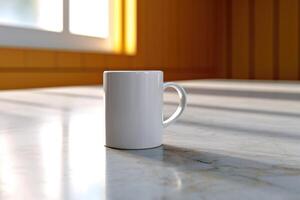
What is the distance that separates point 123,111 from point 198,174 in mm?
165

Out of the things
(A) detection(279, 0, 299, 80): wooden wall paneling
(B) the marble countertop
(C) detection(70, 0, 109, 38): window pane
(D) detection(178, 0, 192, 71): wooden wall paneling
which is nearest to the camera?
(B) the marble countertop

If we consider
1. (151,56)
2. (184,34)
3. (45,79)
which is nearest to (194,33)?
(184,34)

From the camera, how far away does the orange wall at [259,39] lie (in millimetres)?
5121

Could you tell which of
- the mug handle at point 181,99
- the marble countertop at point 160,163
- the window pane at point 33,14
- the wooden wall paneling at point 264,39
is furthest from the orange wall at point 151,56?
the mug handle at point 181,99

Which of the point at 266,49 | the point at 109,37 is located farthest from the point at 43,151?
the point at 266,49

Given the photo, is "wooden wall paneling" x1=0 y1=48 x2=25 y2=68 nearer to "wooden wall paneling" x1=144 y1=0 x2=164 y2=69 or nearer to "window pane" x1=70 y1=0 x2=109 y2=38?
"window pane" x1=70 y1=0 x2=109 y2=38

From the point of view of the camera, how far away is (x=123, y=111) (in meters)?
0.58

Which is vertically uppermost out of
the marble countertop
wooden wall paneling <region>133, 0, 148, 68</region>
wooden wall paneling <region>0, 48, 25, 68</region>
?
wooden wall paneling <region>133, 0, 148, 68</region>

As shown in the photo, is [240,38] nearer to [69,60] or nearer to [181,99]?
[69,60]

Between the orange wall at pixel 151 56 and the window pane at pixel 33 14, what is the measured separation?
0.19m

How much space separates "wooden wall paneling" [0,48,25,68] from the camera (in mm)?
2787

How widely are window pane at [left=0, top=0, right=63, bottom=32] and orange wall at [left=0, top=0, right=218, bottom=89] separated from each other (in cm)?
19

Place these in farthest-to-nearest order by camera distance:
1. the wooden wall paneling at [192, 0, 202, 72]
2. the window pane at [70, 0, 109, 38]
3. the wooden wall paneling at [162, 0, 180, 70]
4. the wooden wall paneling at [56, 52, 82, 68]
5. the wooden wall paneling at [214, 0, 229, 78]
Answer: the wooden wall paneling at [214, 0, 229, 78] → the wooden wall paneling at [192, 0, 202, 72] → the wooden wall paneling at [162, 0, 180, 70] → the window pane at [70, 0, 109, 38] → the wooden wall paneling at [56, 52, 82, 68]

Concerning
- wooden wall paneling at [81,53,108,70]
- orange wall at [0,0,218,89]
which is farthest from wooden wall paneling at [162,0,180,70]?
wooden wall paneling at [81,53,108,70]
